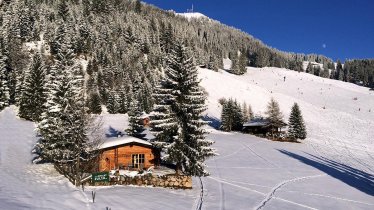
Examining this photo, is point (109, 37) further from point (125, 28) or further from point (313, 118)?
point (313, 118)

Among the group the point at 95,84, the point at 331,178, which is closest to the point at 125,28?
the point at 95,84

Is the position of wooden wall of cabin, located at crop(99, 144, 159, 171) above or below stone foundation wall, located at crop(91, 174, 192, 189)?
above

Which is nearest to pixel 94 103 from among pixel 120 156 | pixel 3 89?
pixel 3 89

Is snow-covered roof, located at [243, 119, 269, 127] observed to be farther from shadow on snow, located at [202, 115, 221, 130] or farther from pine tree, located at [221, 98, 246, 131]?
shadow on snow, located at [202, 115, 221, 130]

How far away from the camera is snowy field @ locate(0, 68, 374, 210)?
2630cm

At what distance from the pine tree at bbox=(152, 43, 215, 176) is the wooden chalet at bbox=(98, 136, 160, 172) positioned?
4.48 meters

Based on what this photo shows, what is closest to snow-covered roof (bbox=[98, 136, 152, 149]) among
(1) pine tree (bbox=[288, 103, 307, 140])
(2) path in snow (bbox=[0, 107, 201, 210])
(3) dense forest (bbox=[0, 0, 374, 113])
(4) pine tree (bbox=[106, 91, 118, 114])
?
(2) path in snow (bbox=[0, 107, 201, 210])

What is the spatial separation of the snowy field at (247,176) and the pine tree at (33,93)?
2.52m

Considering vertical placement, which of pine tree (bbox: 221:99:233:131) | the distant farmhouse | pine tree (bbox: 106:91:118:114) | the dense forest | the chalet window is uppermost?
the dense forest

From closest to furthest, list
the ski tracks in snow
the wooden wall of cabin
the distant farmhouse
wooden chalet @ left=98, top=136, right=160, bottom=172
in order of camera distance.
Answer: the ski tracks in snow < wooden chalet @ left=98, top=136, right=160, bottom=172 < the wooden wall of cabin < the distant farmhouse

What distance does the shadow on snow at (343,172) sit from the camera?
141ft

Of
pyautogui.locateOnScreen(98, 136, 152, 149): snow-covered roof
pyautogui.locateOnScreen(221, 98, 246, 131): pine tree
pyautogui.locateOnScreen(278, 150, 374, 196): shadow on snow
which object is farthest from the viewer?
pyautogui.locateOnScreen(221, 98, 246, 131): pine tree

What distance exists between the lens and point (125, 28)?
143 m

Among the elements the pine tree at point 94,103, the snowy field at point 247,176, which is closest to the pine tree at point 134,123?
the snowy field at point 247,176
